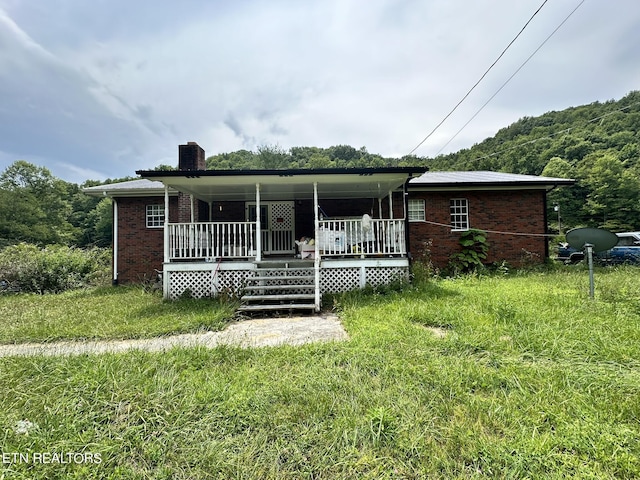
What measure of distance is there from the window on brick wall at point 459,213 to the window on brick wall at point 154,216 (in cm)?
1135

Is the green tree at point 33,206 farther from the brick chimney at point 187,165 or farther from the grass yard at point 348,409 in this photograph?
the grass yard at point 348,409

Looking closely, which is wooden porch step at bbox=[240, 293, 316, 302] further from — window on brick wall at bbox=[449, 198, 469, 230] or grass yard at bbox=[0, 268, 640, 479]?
window on brick wall at bbox=[449, 198, 469, 230]

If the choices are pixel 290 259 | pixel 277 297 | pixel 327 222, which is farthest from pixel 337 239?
pixel 277 297

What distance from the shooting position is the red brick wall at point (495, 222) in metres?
11.4

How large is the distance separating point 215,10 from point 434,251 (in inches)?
406

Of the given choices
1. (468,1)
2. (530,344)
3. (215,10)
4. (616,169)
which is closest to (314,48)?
(215,10)

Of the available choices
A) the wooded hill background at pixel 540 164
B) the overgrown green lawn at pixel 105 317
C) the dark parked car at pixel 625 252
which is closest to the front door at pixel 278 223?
the overgrown green lawn at pixel 105 317

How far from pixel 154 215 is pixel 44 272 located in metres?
4.29

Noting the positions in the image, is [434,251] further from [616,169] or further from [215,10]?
[616,169]

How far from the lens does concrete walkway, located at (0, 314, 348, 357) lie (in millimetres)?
4198

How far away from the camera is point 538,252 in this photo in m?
11.5

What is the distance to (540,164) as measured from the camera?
122ft

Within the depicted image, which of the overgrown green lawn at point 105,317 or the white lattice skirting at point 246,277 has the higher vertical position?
the white lattice skirting at point 246,277

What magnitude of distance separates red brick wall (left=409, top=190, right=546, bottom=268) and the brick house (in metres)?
0.04
